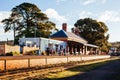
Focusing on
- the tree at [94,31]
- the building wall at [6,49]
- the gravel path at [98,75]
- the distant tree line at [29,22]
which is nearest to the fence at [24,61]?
the building wall at [6,49]

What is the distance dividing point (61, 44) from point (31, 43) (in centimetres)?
1127

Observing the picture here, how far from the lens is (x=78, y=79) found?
21125mm

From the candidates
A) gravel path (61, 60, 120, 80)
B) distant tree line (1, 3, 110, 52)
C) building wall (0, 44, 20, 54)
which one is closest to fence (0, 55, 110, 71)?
building wall (0, 44, 20, 54)

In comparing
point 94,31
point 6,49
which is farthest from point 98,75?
point 94,31

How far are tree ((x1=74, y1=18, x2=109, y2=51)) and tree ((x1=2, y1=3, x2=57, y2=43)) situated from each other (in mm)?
21036

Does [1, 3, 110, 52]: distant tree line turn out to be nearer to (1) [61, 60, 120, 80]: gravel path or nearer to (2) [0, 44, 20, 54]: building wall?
(2) [0, 44, 20, 54]: building wall

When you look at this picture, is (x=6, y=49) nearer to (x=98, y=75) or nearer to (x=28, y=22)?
(x=98, y=75)

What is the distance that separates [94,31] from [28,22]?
1055 inches

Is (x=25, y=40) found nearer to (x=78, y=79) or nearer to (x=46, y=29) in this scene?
(x=46, y=29)

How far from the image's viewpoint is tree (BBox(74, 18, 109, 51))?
295 ft

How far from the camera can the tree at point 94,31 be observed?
89.9m

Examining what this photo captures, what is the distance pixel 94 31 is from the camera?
Answer: 90.1 meters

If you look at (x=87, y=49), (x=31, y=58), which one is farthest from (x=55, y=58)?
(x=87, y=49)

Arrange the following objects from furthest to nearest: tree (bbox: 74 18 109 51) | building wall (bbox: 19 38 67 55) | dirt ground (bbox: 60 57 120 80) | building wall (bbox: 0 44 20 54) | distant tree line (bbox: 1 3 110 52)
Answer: tree (bbox: 74 18 109 51) → distant tree line (bbox: 1 3 110 52) → building wall (bbox: 19 38 67 55) → building wall (bbox: 0 44 20 54) → dirt ground (bbox: 60 57 120 80)
